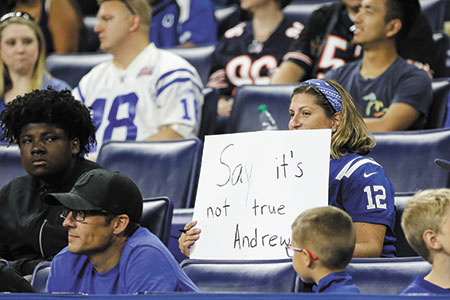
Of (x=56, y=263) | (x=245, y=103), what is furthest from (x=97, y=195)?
(x=245, y=103)

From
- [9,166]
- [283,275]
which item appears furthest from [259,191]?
[9,166]

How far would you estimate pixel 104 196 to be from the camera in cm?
284

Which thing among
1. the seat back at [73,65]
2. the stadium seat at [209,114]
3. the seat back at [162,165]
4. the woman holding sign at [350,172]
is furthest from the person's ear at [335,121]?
the seat back at [73,65]

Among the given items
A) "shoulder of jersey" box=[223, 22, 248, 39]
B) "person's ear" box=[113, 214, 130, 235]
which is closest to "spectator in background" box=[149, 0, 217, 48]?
"shoulder of jersey" box=[223, 22, 248, 39]

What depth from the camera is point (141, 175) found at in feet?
13.7

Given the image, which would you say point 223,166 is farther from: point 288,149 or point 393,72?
point 393,72

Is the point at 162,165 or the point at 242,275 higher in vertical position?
the point at 162,165

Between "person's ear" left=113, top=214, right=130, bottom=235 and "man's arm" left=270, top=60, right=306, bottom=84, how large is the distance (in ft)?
7.94

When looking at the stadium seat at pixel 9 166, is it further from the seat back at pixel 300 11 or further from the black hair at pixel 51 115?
the seat back at pixel 300 11

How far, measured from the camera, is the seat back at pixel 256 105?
4.61m

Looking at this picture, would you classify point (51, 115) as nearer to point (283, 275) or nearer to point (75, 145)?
point (75, 145)

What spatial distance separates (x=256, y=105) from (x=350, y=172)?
1634 millimetres

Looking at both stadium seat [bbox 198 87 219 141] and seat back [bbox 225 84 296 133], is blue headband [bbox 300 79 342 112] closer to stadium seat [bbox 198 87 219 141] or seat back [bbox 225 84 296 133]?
seat back [bbox 225 84 296 133]

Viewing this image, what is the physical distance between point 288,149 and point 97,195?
0.67 meters
